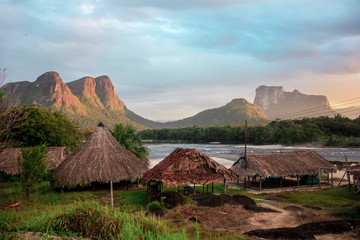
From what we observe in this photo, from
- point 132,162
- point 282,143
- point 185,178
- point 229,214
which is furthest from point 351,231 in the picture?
point 282,143

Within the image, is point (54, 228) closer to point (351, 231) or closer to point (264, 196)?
point (351, 231)

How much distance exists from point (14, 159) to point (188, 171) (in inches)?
595

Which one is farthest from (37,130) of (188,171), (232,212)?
(232,212)

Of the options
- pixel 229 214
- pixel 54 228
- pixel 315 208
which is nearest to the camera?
Result: pixel 54 228

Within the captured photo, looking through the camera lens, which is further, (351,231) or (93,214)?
(351,231)

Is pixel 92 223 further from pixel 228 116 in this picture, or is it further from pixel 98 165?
pixel 228 116

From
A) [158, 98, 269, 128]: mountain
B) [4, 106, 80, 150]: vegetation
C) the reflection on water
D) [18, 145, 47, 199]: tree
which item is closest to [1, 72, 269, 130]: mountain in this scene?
[158, 98, 269, 128]: mountain

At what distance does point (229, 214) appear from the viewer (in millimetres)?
12148

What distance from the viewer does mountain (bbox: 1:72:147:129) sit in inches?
4011

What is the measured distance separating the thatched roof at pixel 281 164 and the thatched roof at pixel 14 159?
583 inches

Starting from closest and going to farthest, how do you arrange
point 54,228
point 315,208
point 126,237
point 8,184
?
point 126,237
point 54,228
point 315,208
point 8,184

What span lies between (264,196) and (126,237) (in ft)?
52.6

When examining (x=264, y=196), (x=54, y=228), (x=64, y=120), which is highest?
(x=64, y=120)

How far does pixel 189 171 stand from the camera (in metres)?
15.4
